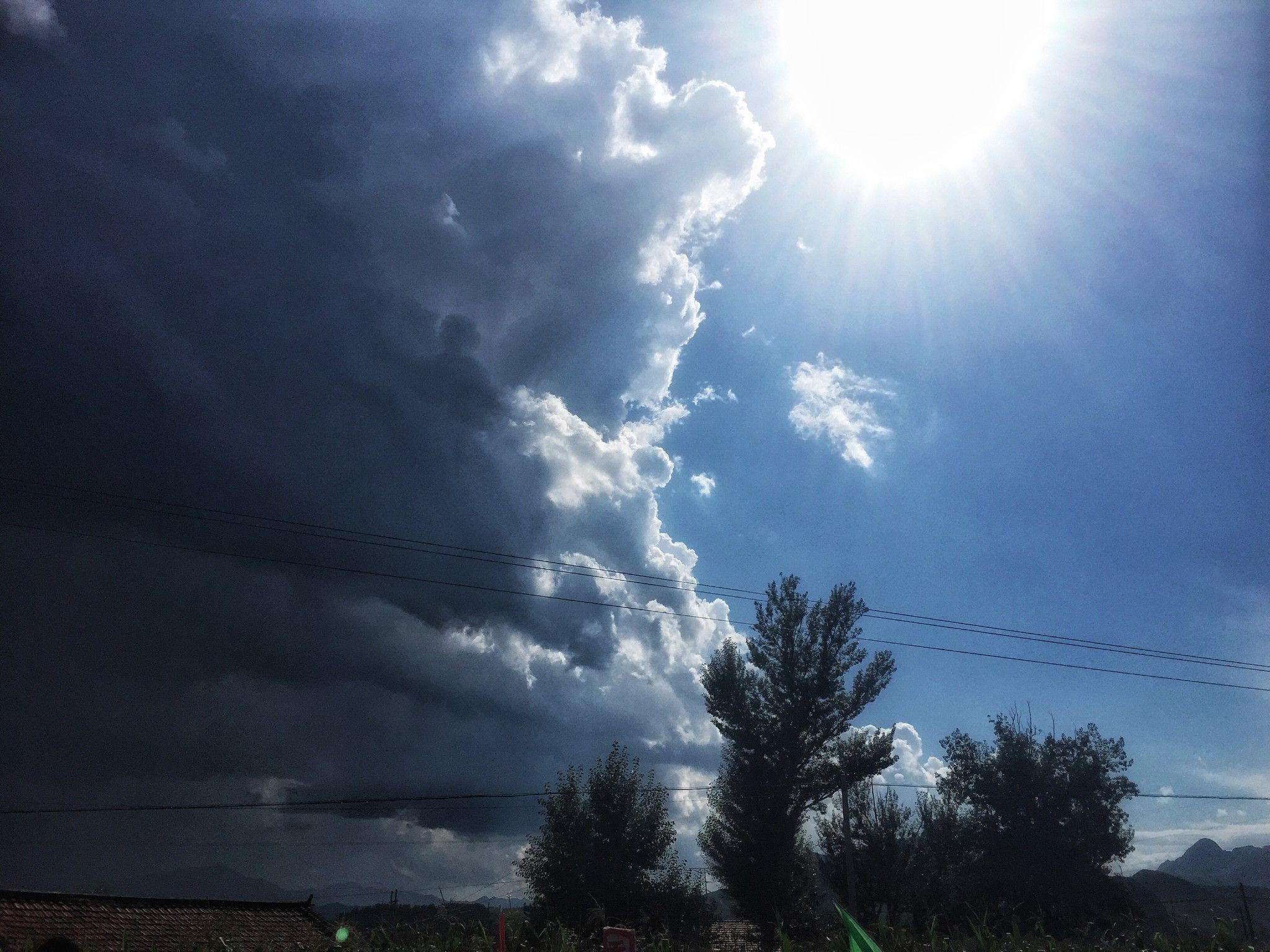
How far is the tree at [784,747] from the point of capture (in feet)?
121

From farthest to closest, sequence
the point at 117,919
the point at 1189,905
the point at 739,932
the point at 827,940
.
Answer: the point at 1189,905 < the point at 739,932 < the point at 117,919 < the point at 827,940

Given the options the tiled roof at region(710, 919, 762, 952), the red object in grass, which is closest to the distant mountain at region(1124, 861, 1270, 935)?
the red object in grass

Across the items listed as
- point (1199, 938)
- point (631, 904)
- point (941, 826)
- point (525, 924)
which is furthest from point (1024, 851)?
point (525, 924)

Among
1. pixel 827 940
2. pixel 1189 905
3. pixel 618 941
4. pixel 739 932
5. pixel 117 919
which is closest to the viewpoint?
pixel 618 941

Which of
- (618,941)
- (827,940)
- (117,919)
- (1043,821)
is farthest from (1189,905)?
(618,941)

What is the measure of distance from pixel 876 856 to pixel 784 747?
11.1 m

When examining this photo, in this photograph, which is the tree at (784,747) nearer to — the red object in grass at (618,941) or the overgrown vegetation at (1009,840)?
the overgrown vegetation at (1009,840)

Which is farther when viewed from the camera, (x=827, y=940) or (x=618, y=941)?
(x=827, y=940)

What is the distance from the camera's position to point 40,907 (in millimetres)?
26375

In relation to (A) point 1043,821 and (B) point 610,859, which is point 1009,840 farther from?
(B) point 610,859

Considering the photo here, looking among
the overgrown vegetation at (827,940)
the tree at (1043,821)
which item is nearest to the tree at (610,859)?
the tree at (1043,821)

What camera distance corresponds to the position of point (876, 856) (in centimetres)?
4256

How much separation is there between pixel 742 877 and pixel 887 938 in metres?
32.5

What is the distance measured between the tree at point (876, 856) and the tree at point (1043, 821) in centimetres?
419
